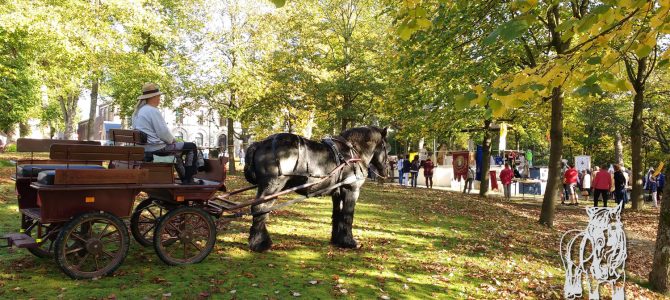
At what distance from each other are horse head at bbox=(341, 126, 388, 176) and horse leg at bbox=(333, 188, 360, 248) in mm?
698

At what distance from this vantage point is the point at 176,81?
2703cm

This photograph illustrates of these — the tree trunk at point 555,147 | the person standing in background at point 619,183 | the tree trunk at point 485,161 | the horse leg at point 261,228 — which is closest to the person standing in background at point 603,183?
the person standing in background at point 619,183

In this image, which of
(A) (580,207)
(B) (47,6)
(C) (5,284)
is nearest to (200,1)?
(B) (47,6)

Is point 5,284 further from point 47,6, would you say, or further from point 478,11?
point 47,6

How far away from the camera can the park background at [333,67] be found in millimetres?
12133

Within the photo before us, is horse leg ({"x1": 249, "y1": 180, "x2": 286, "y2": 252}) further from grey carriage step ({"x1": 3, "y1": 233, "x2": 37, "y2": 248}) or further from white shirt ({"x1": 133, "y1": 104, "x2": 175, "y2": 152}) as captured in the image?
grey carriage step ({"x1": 3, "y1": 233, "x2": 37, "y2": 248})

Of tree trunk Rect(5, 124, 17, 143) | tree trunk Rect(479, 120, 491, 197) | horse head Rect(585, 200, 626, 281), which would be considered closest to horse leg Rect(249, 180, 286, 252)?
horse head Rect(585, 200, 626, 281)

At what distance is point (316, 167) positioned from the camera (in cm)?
722

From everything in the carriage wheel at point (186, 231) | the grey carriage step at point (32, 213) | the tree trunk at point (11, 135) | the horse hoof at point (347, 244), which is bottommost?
the horse hoof at point (347, 244)

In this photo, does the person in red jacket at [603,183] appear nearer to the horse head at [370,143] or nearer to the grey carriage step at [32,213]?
the horse head at [370,143]

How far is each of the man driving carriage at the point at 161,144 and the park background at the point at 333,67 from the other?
220 cm

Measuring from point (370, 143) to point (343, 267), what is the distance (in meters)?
2.45

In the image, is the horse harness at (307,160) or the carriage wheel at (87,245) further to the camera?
the horse harness at (307,160)

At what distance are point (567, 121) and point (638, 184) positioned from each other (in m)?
5.24
